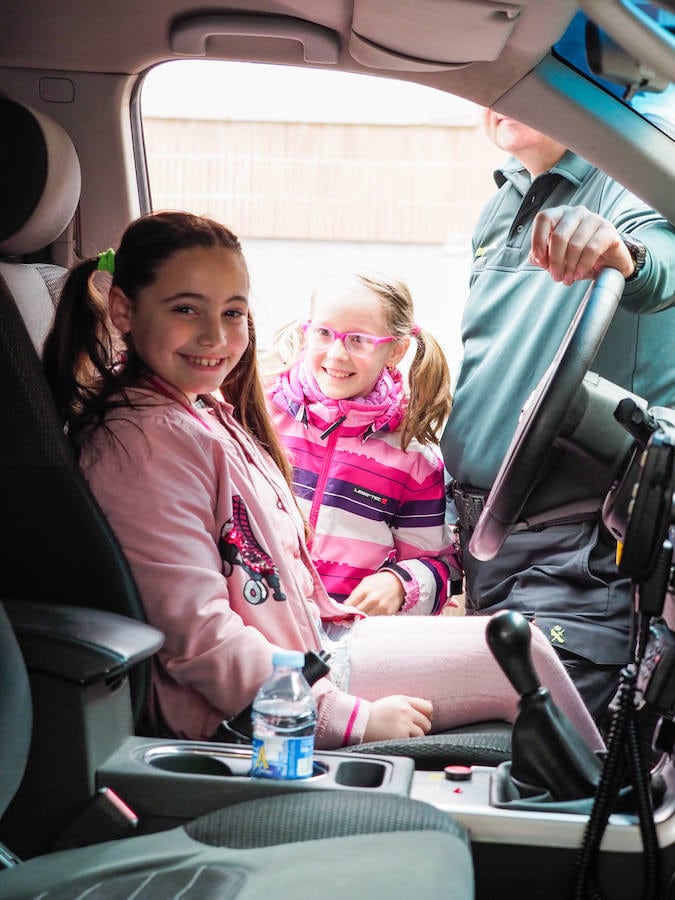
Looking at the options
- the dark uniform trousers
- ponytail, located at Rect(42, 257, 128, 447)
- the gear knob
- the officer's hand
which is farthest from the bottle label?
the dark uniform trousers

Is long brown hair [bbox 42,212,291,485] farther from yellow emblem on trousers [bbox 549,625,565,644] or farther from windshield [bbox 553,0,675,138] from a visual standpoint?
yellow emblem on trousers [bbox 549,625,565,644]

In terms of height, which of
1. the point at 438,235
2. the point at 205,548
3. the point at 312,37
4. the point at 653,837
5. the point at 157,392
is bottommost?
the point at 653,837

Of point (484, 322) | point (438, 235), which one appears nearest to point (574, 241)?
point (484, 322)

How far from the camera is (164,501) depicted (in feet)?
4.78

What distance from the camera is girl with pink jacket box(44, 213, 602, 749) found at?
143cm

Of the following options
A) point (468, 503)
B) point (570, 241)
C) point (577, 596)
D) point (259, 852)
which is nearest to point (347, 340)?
point (468, 503)

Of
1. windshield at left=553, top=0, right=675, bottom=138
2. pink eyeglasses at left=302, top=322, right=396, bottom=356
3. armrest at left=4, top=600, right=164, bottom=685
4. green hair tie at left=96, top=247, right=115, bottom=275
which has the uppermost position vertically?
windshield at left=553, top=0, right=675, bottom=138

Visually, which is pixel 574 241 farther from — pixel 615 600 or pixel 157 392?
pixel 615 600

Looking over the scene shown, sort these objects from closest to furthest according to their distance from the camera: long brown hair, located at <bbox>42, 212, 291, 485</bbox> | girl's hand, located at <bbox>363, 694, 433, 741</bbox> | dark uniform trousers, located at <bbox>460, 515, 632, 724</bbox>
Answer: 1. girl's hand, located at <bbox>363, 694, 433, 741</bbox>
2. long brown hair, located at <bbox>42, 212, 291, 485</bbox>
3. dark uniform trousers, located at <bbox>460, 515, 632, 724</bbox>

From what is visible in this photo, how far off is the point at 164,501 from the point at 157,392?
23cm

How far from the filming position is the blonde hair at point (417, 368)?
2.33m

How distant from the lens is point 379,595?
2.10 m

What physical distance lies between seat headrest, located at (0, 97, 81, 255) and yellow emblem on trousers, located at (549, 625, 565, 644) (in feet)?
3.77

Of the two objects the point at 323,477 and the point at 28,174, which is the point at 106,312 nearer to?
the point at 28,174
